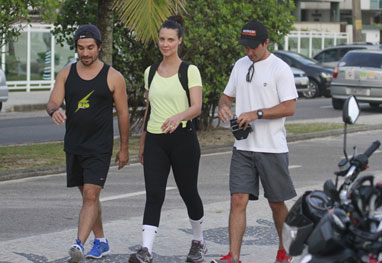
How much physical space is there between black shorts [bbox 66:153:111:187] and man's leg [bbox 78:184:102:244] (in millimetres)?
59

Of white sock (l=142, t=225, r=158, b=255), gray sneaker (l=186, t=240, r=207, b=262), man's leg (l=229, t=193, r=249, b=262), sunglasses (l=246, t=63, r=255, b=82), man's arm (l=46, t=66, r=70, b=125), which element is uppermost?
sunglasses (l=246, t=63, r=255, b=82)

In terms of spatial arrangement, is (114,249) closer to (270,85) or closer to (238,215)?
(238,215)

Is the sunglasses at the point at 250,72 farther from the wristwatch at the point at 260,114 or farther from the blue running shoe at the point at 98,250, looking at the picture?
the blue running shoe at the point at 98,250

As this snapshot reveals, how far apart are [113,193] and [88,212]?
12.7ft

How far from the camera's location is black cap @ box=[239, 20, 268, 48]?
670 cm

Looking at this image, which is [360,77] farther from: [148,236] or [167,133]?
[148,236]

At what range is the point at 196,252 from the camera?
284 inches

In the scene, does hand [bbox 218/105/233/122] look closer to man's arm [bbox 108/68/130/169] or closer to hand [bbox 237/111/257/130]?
hand [bbox 237/111/257/130]

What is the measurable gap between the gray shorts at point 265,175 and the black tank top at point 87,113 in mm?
1091

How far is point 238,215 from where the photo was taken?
6723 millimetres

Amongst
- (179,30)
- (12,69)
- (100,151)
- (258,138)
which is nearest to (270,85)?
(258,138)

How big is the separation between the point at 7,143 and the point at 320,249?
12.7 metres

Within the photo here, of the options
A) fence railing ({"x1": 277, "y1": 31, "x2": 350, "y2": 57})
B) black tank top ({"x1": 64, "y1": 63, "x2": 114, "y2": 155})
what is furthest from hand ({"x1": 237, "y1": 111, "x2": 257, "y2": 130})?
fence railing ({"x1": 277, "y1": 31, "x2": 350, "y2": 57})

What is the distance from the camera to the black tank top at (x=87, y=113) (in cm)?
704
